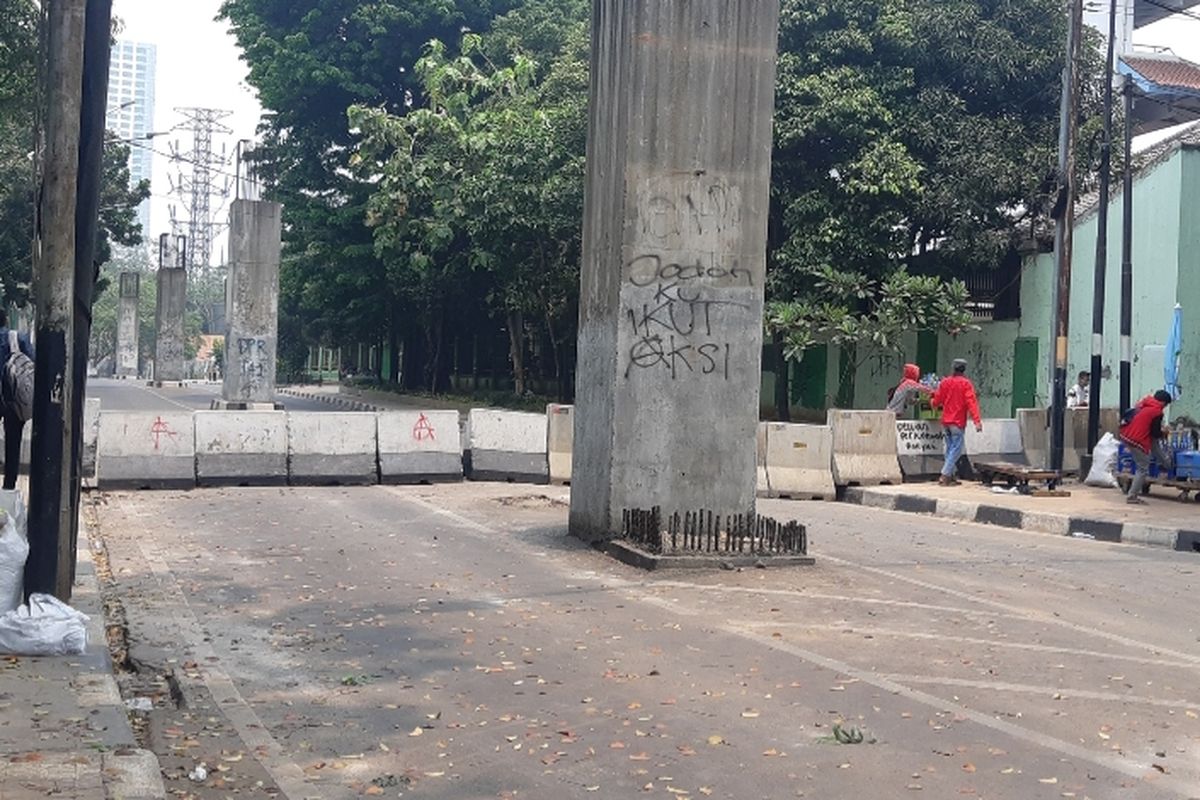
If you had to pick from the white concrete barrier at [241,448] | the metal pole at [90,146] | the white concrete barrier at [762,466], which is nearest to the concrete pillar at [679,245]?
the metal pole at [90,146]

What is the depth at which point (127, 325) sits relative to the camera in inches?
3258

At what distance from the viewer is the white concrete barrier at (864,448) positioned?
19.7m

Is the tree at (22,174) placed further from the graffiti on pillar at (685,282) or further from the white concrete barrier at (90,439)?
the graffiti on pillar at (685,282)

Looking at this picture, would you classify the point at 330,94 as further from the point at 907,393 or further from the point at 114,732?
the point at 114,732

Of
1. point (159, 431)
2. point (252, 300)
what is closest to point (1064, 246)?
point (159, 431)

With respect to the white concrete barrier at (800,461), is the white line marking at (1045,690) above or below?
below

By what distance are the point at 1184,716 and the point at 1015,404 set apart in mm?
24882

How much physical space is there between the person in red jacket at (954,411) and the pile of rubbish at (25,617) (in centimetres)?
1410

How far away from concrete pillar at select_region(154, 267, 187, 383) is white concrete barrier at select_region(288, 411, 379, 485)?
52143 millimetres

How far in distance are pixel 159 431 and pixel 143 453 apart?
1.12 ft

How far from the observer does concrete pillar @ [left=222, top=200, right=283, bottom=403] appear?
37.6 metres

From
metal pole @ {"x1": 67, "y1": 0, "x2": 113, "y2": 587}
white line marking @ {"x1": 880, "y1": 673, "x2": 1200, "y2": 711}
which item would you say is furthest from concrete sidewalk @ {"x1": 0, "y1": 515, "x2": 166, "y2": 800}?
white line marking @ {"x1": 880, "y1": 673, "x2": 1200, "y2": 711}

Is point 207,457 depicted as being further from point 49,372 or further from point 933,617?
point 933,617

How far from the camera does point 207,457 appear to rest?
58.7 ft
